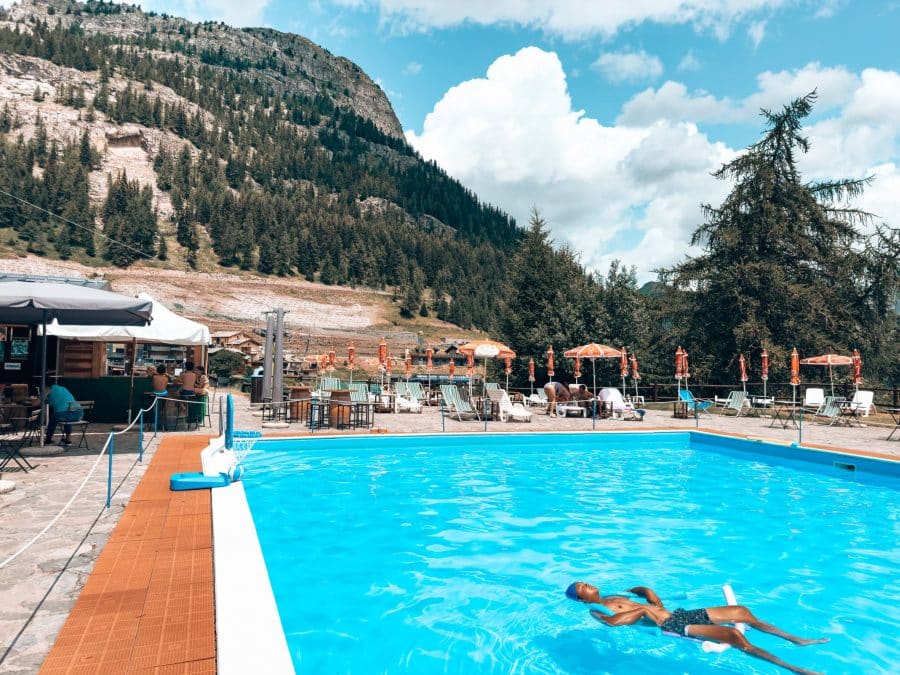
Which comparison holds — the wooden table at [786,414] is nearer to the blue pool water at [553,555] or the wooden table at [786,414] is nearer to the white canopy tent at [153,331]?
the blue pool water at [553,555]

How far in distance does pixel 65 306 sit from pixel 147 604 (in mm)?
5001

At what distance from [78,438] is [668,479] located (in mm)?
9331

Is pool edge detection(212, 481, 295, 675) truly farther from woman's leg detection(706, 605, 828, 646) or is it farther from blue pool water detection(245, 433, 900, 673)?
woman's leg detection(706, 605, 828, 646)

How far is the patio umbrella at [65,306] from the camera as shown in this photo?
6.54 m

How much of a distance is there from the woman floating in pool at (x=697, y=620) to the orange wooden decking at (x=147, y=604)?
280 cm

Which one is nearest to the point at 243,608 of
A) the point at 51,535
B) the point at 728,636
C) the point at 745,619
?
the point at 51,535

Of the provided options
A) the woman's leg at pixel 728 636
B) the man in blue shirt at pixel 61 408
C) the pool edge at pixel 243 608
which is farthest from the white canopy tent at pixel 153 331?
the woman's leg at pixel 728 636

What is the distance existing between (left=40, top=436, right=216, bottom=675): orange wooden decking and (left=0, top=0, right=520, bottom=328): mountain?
73.5 metres

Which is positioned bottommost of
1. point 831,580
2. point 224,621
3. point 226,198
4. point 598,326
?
point 831,580

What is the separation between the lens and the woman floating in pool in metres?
3.73

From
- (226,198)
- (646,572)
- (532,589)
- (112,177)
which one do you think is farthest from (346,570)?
(112,177)

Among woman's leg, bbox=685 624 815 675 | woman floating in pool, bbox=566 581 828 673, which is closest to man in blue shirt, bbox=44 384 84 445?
woman floating in pool, bbox=566 581 828 673

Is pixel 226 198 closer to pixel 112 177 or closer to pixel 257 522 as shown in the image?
pixel 112 177

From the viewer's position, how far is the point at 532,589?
475 cm
